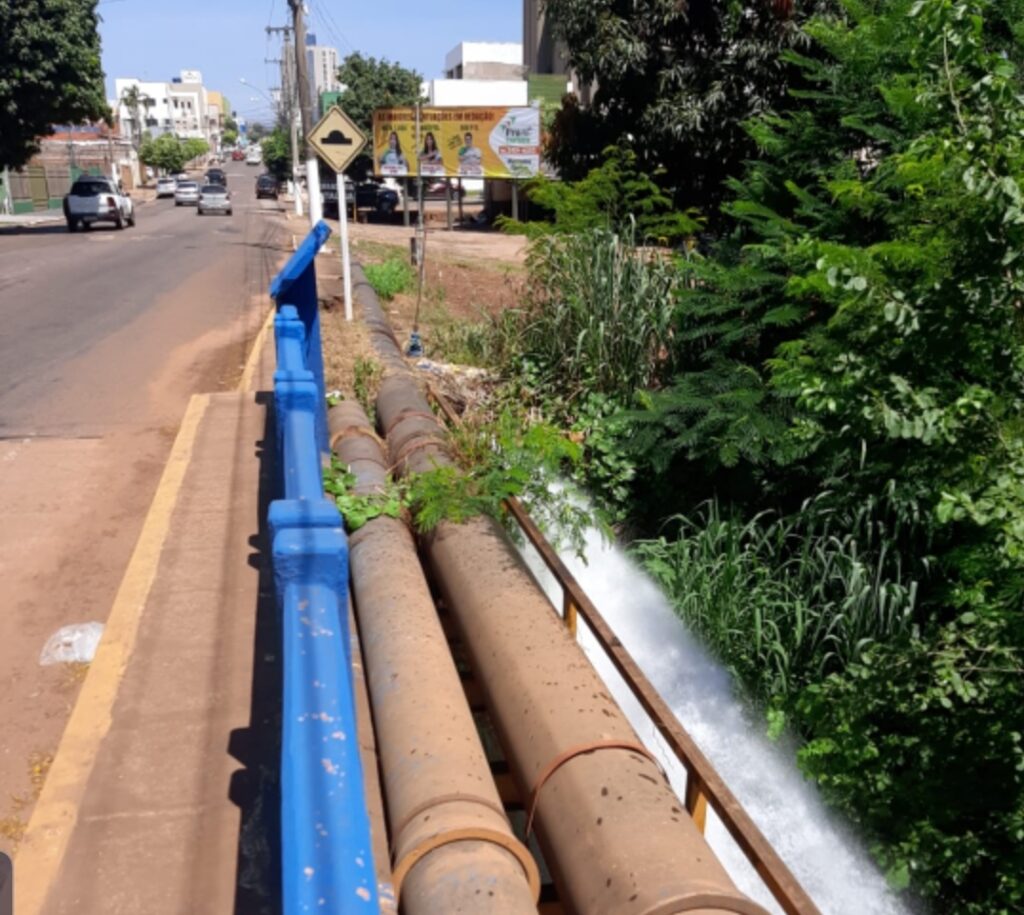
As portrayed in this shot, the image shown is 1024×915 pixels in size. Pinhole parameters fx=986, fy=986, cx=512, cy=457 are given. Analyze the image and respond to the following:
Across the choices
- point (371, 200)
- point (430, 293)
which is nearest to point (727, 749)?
point (430, 293)

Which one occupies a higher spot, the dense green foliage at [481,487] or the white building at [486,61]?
the white building at [486,61]

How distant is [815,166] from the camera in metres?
6.91

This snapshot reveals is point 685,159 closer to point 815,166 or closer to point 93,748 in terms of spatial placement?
point 815,166

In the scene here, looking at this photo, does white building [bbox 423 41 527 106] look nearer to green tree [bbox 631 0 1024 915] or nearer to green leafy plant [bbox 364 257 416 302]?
green leafy plant [bbox 364 257 416 302]

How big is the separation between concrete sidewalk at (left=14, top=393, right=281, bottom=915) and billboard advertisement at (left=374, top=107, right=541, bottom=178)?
3035 cm

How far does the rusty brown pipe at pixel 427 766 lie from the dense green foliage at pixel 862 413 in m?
1.53

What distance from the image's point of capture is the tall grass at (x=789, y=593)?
519 cm

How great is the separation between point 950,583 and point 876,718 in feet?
2.34

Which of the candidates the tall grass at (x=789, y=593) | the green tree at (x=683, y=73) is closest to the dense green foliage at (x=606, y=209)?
the green tree at (x=683, y=73)

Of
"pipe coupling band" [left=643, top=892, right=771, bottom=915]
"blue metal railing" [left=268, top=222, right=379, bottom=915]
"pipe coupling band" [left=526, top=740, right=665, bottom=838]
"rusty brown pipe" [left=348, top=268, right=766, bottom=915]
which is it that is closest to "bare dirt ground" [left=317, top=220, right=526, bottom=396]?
"rusty brown pipe" [left=348, top=268, right=766, bottom=915]

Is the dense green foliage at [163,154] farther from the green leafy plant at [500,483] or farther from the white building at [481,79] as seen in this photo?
the green leafy plant at [500,483]

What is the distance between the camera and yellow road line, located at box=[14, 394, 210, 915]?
2.95 metres

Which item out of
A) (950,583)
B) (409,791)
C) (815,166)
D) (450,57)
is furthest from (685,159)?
(450,57)

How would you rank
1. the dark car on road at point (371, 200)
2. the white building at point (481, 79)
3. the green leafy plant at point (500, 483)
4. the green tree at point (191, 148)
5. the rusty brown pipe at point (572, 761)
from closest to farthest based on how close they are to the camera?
the rusty brown pipe at point (572, 761), the green leafy plant at point (500, 483), the dark car on road at point (371, 200), the white building at point (481, 79), the green tree at point (191, 148)
